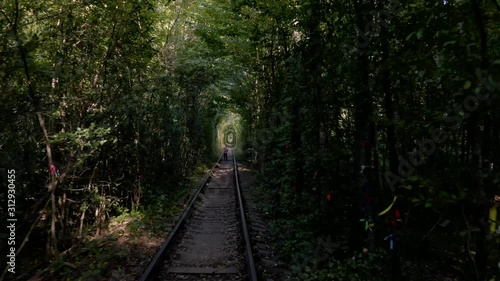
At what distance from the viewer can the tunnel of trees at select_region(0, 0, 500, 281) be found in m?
3.25

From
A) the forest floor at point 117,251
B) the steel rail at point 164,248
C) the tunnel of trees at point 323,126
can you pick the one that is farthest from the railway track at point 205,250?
the tunnel of trees at point 323,126

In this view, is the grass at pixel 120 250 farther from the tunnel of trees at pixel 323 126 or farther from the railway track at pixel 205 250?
the railway track at pixel 205 250

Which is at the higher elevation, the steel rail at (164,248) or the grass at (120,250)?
the steel rail at (164,248)

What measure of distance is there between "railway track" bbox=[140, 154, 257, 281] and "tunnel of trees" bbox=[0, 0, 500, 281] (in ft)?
3.08

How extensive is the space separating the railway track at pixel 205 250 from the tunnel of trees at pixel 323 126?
94 centimetres

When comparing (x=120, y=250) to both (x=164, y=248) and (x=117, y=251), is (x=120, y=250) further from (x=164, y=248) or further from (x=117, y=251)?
(x=164, y=248)

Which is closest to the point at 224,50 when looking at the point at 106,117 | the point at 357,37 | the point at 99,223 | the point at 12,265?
the point at 106,117

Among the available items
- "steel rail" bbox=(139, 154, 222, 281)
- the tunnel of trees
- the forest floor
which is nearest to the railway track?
"steel rail" bbox=(139, 154, 222, 281)

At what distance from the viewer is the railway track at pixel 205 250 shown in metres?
6.11

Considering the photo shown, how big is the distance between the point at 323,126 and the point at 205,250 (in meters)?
3.66

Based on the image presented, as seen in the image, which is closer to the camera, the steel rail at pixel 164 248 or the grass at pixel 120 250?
the steel rail at pixel 164 248

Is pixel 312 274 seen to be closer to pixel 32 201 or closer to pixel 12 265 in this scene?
pixel 12 265

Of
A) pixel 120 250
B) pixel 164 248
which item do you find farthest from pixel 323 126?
pixel 120 250

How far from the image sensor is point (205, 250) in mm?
7629
